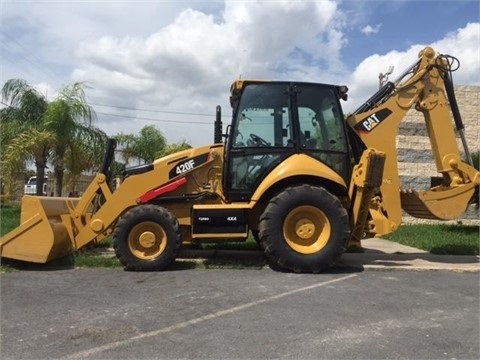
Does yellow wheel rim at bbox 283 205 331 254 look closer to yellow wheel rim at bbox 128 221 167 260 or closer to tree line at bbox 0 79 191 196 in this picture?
yellow wheel rim at bbox 128 221 167 260

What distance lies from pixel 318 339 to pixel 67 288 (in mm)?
3723

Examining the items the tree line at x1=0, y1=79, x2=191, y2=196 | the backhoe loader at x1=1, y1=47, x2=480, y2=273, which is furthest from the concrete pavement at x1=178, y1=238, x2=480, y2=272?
the tree line at x1=0, y1=79, x2=191, y2=196

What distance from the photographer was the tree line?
753 inches

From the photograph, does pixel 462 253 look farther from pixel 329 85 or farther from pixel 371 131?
pixel 329 85

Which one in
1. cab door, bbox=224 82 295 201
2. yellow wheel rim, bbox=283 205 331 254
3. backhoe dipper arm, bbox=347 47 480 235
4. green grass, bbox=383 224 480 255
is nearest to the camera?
yellow wheel rim, bbox=283 205 331 254

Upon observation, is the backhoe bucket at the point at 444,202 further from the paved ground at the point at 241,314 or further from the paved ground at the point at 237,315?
the paved ground at the point at 237,315

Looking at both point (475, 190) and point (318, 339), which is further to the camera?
point (475, 190)

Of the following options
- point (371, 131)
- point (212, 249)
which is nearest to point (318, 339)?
point (371, 131)

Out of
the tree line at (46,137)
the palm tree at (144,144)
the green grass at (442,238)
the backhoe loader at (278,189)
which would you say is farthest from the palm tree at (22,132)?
the green grass at (442,238)

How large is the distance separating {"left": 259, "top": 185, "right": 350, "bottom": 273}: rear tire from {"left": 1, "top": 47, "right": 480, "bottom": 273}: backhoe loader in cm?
2

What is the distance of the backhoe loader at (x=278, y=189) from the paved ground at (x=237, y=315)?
609mm

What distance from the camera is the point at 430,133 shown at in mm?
9805

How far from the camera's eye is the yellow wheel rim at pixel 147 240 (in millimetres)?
8492

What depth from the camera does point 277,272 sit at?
27.6ft
